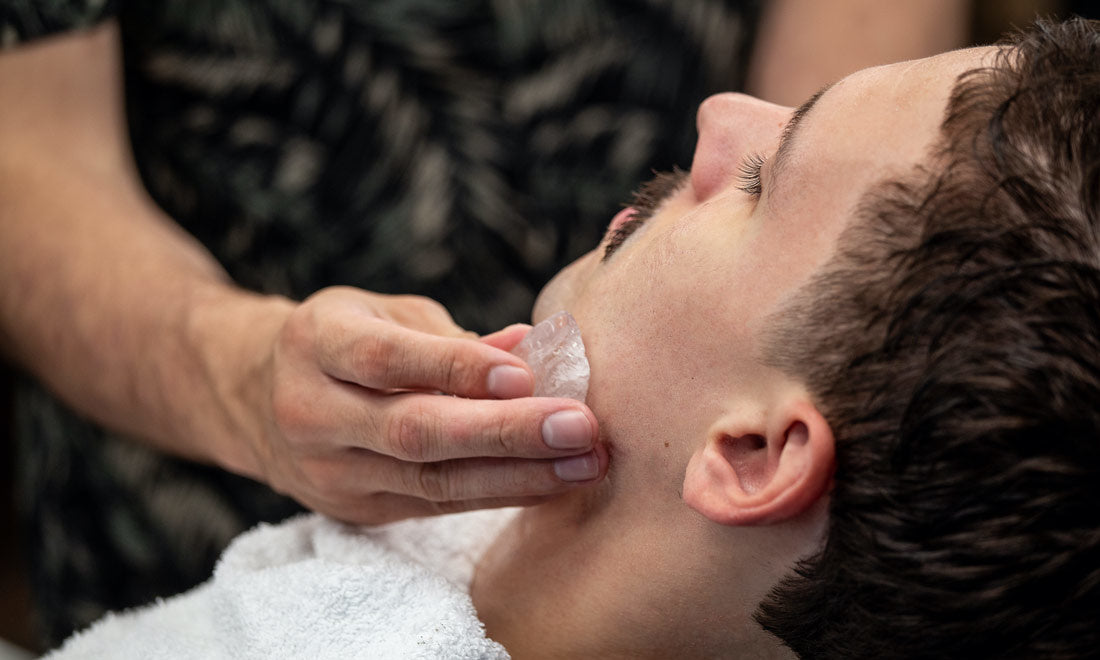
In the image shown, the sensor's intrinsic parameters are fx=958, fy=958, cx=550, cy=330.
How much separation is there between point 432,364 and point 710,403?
0.22 metres

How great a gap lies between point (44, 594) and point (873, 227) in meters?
1.18

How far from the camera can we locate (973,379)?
627 mm

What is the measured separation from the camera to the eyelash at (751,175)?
30.8 inches

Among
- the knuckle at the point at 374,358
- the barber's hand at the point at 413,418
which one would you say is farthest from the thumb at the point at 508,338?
the knuckle at the point at 374,358

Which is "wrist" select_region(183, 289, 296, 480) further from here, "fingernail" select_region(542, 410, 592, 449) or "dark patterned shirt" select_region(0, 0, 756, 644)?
"fingernail" select_region(542, 410, 592, 449)

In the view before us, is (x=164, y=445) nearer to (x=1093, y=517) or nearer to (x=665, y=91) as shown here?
(x=665, y=91)

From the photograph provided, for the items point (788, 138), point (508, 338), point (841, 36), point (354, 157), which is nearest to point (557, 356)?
point (508, 338)

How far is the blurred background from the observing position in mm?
1615

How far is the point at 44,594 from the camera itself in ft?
4.25

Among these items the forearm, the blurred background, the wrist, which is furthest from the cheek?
the blurred background

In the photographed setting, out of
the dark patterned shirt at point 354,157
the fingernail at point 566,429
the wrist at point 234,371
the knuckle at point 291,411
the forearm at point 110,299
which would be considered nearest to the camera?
the fingernail at point 566,429

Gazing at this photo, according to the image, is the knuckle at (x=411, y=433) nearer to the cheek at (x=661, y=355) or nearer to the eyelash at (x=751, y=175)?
the cheek at (x=661, y=355)

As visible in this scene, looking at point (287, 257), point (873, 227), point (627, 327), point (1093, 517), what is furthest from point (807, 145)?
point (287, 257)

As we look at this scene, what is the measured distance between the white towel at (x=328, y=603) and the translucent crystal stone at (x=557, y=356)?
20 cm
